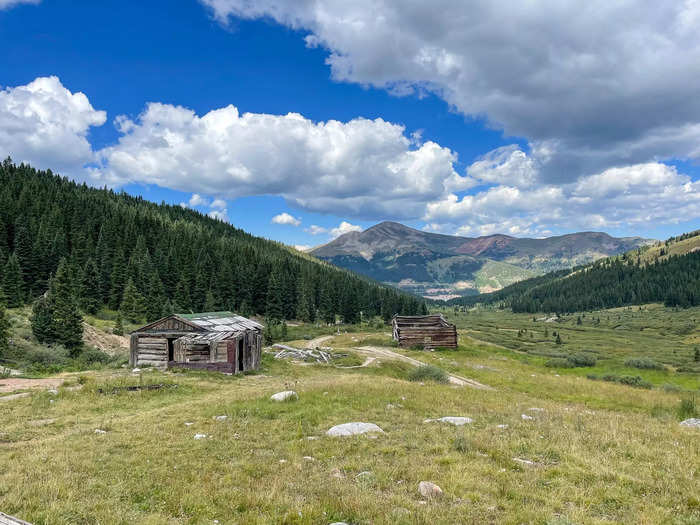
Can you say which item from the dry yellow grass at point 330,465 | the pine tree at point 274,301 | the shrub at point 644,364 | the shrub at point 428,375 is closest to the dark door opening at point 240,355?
the dry yellow grass at point 330,465

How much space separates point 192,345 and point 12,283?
47.7 metres

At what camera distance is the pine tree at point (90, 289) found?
65938 mm

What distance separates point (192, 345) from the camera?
33.7 meters

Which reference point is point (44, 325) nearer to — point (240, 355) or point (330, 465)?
point (240, 355)

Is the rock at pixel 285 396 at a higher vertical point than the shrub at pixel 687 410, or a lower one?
higher

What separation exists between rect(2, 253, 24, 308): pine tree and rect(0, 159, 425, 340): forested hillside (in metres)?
0.13

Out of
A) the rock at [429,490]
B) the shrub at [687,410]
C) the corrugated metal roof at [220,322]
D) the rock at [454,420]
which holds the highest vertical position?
the corrugated metal roof at [220,322]

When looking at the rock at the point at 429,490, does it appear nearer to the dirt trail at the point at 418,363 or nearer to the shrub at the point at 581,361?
the dirt trail at the point at 418,363

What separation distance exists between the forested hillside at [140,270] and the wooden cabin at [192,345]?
16.0 meters

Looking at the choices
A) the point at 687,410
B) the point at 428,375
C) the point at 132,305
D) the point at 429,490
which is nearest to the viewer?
the point at 429,490

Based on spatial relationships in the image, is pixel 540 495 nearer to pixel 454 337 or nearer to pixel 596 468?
pixel 596 468

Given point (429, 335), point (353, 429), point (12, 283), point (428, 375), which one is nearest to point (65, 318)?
point (12, 283)

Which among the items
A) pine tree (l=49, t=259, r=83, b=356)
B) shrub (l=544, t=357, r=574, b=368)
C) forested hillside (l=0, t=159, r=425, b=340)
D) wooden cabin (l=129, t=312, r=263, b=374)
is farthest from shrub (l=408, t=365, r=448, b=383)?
forested hillside (l=0, t=159, r=425, b=340)

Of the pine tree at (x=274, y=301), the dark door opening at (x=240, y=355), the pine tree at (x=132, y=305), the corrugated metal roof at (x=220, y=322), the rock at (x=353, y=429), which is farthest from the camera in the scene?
the pine tree at (x=274, y=301)
